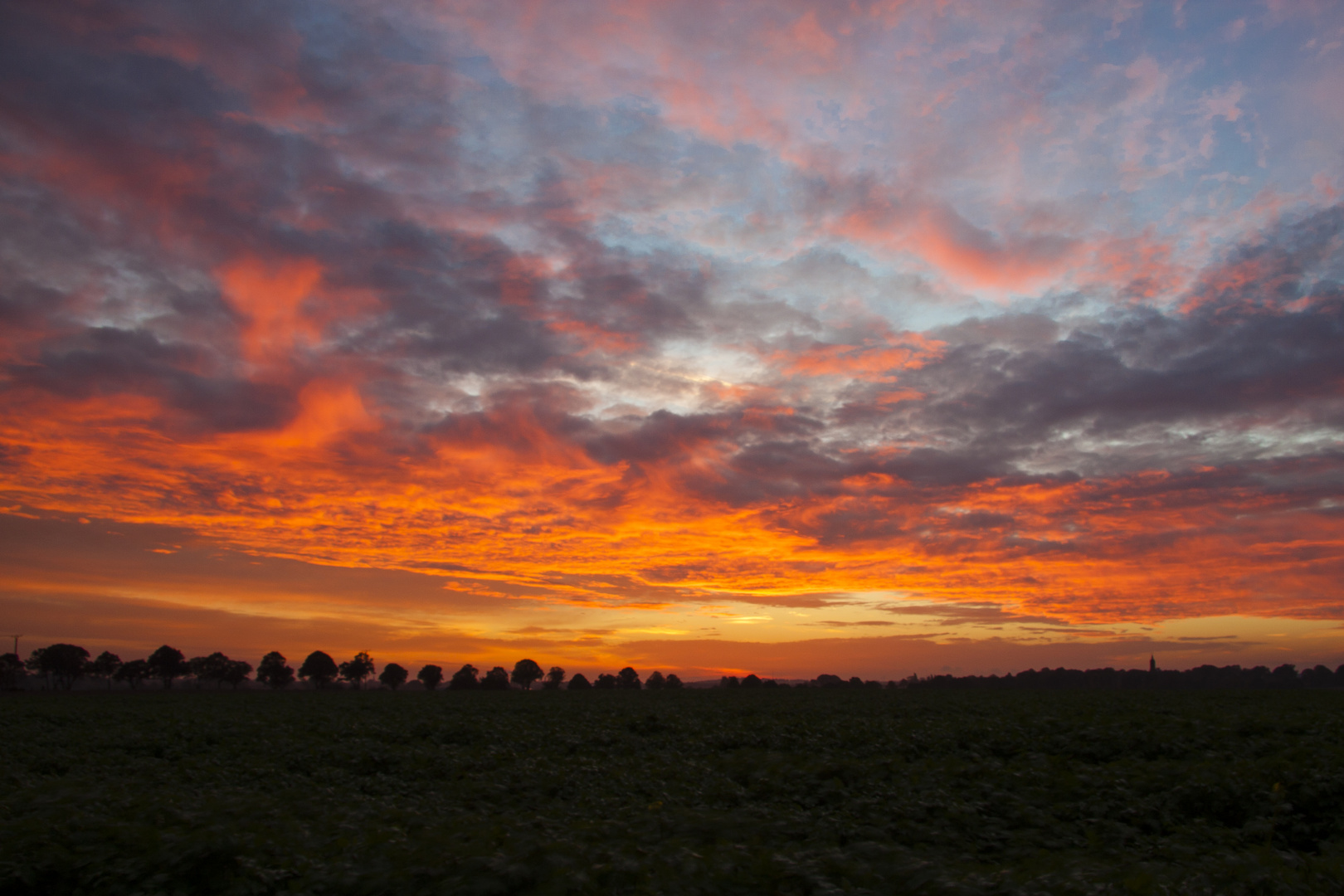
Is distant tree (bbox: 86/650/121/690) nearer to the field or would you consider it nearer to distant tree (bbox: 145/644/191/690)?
distant tree (bbox: 145/644/191/690)

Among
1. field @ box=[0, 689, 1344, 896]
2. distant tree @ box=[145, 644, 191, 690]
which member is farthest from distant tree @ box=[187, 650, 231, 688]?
field @ box=[0, 689, 1344, 896]

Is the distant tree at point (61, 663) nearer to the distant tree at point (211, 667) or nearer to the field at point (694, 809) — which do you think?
the distant tree at point (211, 667)

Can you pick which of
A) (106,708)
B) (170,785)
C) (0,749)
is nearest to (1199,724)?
(170,785)

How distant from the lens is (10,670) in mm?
175375

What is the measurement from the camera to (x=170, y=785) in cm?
2044

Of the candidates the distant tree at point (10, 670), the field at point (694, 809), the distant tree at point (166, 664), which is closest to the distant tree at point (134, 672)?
the distant tree at point (166, 664)

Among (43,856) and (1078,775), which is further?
(1078,775)

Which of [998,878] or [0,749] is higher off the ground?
[998,878]

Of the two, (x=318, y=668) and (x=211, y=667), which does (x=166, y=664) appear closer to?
(x=211, y=667)

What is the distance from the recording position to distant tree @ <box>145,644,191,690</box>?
7146 inches

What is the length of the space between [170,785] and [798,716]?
1117 inches

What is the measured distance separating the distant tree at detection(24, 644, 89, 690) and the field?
204540 millimetres

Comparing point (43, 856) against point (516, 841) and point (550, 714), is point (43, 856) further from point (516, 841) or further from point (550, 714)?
point (550, 714)

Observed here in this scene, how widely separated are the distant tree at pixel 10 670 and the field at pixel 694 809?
196 meters
